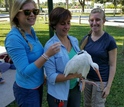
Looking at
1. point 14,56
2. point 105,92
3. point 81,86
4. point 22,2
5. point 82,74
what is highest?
point 22,2

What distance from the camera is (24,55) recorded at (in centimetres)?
168

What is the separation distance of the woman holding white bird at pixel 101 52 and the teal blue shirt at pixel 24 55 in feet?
2.66

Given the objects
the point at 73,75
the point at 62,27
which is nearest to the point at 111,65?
the point at 73,75

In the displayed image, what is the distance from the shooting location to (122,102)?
12.8 ft

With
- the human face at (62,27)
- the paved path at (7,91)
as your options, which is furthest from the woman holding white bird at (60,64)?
the paved path at (7,91)

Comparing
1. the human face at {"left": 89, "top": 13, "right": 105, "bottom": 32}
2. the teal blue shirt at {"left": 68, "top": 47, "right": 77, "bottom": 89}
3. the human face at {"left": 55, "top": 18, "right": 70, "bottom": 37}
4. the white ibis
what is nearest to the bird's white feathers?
the white ibis

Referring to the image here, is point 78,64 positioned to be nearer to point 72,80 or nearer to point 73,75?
point 73,75

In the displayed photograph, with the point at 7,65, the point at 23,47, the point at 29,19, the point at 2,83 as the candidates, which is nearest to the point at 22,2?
the point at 29,19

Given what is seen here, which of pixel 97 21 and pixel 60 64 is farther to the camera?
pixel 97 21

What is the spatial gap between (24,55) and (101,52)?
1.02 meters

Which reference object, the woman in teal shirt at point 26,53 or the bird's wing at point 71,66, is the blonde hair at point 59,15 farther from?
the bird's wing at point 71,66

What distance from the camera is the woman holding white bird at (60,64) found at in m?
1.88

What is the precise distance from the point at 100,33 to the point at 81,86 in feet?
2.31

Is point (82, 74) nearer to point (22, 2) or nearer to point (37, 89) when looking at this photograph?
point (37, 89)
